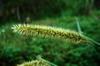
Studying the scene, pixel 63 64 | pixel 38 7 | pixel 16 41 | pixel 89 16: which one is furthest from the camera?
pixel 38 7

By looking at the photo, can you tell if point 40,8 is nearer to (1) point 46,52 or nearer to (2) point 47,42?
(2) point 47,42

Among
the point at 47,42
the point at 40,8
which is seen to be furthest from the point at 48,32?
the point at 40,8

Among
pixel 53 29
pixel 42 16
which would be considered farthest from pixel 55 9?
pixel 53 29

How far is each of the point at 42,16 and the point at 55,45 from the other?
3111 mm

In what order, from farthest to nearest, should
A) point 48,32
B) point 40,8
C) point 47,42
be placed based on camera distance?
point 40,8, point 47,42, point 48,32

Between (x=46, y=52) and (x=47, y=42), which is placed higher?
(x=47, y=42)

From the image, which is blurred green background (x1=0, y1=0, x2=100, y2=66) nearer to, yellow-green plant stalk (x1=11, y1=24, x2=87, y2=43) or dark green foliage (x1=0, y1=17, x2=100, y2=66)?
dark green foliage (x1=0, y1=17, x2=100, y2=66)

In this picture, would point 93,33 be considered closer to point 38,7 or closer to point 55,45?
point 55,45

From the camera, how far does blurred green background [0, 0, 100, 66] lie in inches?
219

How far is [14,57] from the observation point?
5617mm

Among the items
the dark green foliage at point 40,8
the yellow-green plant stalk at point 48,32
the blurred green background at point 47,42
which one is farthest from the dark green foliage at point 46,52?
the yellow-green plant stalk at point 48,32

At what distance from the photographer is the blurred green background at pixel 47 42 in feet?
18.3

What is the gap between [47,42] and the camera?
630 centimetres

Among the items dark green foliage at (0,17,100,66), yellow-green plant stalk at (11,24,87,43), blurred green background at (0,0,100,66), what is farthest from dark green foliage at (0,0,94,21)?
yellow-green plant stalk at (11,24,87,43)
